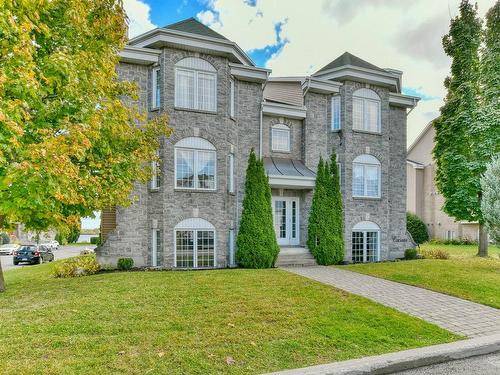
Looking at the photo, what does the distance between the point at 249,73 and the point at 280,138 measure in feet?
11.4

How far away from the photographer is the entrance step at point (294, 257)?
14.8m

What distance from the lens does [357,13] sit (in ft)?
48.5

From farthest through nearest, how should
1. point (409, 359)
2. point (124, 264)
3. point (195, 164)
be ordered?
point (195, 164) → point (124, 264) → point (409, 359)

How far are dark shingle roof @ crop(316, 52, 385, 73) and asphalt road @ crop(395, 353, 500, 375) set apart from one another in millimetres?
14865

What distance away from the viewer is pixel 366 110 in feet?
56.2

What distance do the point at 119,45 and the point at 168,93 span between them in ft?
15.5

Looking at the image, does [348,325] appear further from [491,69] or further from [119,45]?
[491,69]

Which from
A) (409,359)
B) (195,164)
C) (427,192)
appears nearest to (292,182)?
(195,164)

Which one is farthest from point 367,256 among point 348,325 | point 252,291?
point 348,325

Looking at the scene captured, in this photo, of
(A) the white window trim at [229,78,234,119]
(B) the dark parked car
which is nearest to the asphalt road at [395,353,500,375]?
(A) the white window trim at [229,78,234,119]

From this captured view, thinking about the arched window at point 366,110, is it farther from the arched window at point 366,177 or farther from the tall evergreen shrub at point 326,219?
the tall evergreen shrub at point 326,219

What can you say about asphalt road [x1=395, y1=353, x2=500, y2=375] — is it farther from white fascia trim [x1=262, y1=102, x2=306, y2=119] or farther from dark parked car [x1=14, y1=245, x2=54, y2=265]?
dark parked car [x1=14, y1=245, x2=54, y2=265]

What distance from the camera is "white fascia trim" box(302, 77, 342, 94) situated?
1633 cm

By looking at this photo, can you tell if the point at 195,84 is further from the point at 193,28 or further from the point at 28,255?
the point at 28,255
